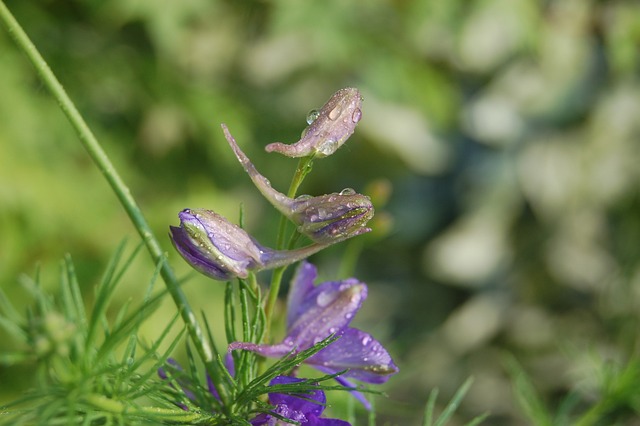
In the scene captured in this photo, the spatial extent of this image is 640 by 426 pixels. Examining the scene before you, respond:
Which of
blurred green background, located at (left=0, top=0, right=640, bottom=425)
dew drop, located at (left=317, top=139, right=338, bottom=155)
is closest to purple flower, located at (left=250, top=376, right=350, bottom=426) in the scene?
dew drop, located at (left=317, top=139, right=338, bottom=155)

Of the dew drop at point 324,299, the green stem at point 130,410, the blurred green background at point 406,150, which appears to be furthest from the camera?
the blurred green background at point 406,150

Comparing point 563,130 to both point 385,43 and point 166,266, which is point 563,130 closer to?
point 385,43

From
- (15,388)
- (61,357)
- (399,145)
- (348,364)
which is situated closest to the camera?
(61,357)

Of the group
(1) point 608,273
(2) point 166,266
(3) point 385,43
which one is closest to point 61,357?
(2) point 166,266

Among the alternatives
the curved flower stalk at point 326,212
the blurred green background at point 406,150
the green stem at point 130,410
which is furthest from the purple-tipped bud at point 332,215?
the blurred green background at point 406,150

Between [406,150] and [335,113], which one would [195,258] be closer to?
[335,113]

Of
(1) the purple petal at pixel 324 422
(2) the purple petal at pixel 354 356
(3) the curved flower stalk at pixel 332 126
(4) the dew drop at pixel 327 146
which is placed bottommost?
(1) the purple petal at pixel 324 422

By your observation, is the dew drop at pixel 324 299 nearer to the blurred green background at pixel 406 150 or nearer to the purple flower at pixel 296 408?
the purple flower at pixel 296 408
